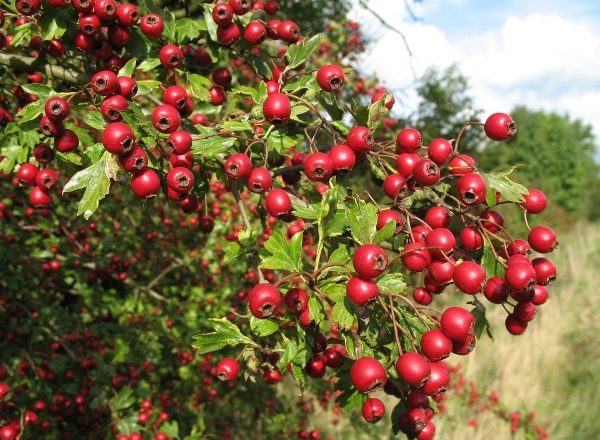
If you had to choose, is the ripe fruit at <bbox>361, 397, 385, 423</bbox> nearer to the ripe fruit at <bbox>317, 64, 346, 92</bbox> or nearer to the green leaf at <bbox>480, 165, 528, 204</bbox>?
the green leaf at <bbox>480, 165, 528, 204</bbox>

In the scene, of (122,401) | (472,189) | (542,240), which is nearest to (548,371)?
(122,401)

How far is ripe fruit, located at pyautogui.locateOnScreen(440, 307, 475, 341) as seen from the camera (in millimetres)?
1349

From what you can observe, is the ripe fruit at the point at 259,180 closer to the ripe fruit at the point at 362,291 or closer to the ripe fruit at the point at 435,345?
the ripe fruit at the point at 362,291

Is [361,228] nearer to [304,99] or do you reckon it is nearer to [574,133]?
[304,99]

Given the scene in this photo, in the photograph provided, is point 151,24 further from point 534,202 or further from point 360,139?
point 534,202

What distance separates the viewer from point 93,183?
4.89 ft

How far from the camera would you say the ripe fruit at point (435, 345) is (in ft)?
4.40

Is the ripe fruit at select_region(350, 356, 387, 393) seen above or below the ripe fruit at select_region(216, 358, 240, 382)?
above

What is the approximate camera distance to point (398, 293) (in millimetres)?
1414

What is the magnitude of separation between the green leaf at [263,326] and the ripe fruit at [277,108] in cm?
62

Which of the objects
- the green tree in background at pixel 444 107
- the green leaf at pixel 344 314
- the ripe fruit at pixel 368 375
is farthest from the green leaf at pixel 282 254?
the green tree in background at pixel 444 107

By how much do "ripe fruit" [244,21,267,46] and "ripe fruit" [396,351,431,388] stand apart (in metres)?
1.30

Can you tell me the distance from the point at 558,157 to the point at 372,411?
49.9 m

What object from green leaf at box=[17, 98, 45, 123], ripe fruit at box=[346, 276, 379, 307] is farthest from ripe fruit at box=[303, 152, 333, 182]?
green leaf at box=[17, 98, 45, 123]
